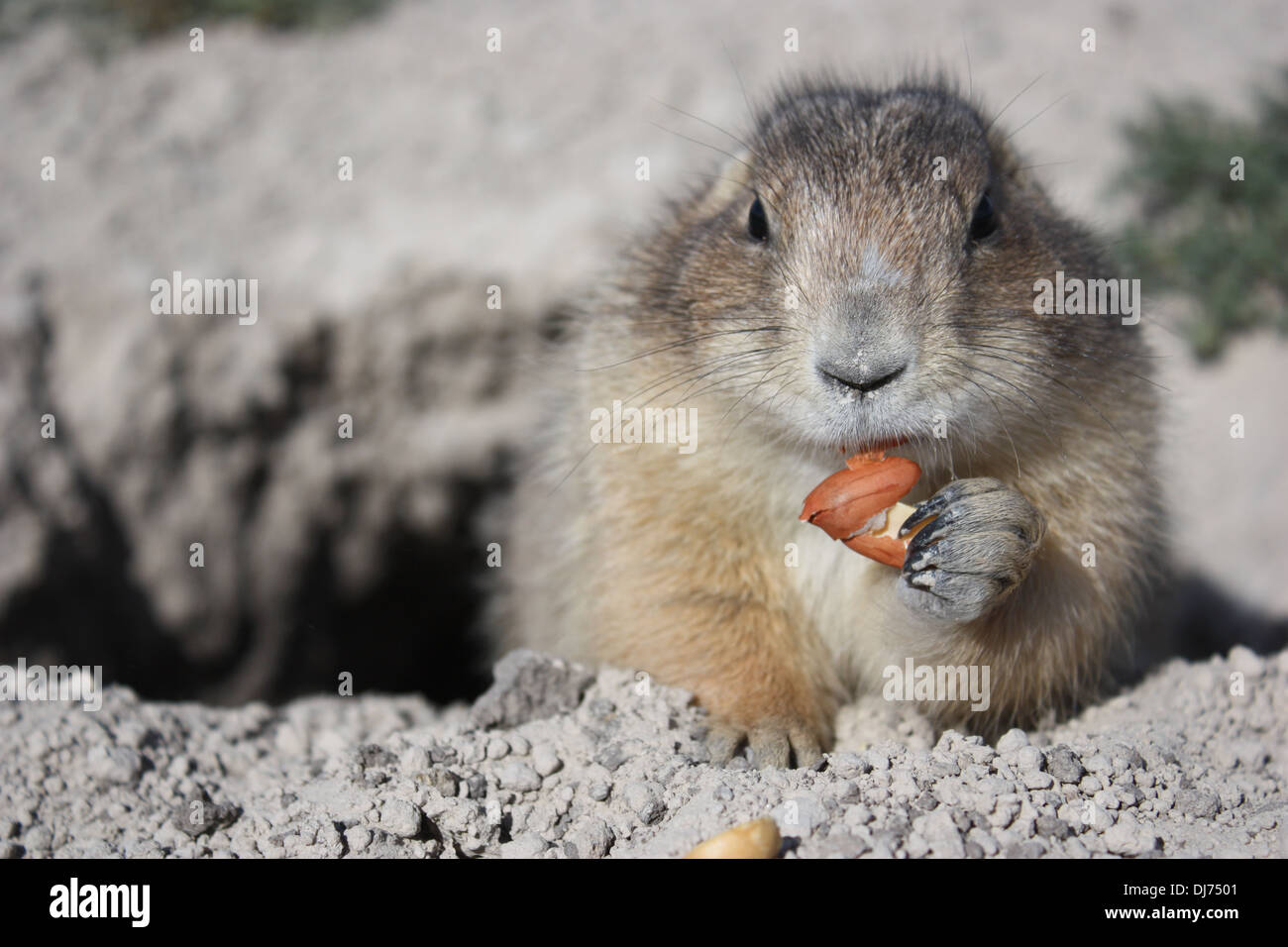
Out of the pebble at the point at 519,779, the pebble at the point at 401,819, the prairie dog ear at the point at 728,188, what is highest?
the prairie dog ear at the point at 728,188

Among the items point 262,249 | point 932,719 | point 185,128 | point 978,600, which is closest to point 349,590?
point 262,249

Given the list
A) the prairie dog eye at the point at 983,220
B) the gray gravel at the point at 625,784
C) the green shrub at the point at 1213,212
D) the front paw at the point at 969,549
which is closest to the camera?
the gray gravel at the point at 625,784

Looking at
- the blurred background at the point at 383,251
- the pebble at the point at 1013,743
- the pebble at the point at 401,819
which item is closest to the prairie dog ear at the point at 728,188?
the blurred background at the point at 383,251

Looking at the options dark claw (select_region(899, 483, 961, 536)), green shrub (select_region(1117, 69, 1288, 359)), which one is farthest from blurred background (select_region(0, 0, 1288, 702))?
dark claw (select_region(899, 483, 961, 536))

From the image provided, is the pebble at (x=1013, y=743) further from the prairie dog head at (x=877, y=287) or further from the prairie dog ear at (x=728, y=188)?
the prairie dog ear at (x=728, y=188)

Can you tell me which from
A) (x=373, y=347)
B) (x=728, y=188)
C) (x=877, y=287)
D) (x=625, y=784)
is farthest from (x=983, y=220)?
(x=373, y=347)

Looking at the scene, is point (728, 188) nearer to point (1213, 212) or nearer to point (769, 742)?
point (769, 742)
